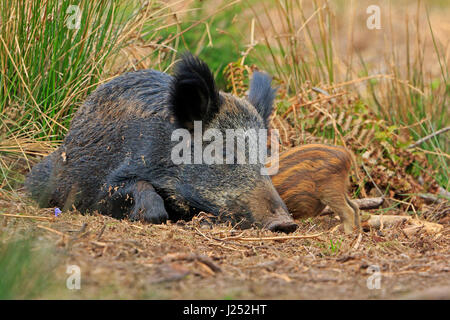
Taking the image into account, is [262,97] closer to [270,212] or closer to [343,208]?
[343,208]

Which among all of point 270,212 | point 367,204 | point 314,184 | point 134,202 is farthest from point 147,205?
point 367,204

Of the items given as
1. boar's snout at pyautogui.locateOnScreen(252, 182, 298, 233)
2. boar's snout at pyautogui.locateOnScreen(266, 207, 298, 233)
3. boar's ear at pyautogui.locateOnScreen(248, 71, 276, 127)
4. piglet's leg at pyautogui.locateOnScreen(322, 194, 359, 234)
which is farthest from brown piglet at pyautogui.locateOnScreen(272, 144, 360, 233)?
boar's snout at pyautogui.locateOnScreen(266, 207, 298, 233)

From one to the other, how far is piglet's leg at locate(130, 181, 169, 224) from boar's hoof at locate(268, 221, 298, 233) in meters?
0.69

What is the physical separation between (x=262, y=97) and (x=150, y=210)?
4.87 feet

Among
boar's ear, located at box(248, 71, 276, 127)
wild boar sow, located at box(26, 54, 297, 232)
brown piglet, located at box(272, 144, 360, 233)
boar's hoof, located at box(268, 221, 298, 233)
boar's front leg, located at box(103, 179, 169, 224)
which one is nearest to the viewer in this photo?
boar's hoof, located at box(268, 221, 298, 233)

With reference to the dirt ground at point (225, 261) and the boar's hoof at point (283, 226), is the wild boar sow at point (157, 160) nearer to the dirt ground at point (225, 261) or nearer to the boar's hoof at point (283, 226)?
the boar's hoof at point (283, 226)

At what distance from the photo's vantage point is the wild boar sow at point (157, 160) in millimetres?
4172

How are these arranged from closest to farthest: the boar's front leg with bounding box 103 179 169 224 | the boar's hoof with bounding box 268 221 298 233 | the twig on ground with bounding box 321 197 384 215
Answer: the boar's hoof with bounding box 268 221 298 233
the boar's front leg with bounding box 103 179 169 224
the twig on ground with bounding box 321 197 384 215

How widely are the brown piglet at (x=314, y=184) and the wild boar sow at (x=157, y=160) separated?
1.36 ft

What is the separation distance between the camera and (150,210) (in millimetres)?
4047

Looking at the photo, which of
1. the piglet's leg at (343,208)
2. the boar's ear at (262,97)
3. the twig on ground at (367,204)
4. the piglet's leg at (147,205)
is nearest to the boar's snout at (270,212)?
the piglet's leg at (147,205)

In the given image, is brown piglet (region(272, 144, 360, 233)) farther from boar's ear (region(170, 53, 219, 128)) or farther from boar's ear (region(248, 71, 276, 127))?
boar's ear (region(170, 53, 219, 128))

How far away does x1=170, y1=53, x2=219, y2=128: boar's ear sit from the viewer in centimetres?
426

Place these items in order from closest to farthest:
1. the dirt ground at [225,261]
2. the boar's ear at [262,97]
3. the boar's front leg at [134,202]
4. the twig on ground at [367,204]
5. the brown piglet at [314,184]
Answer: the dirt ground at [225,261]
the boar's front leg at [134,202]
the brown piglet at [314,184]
the boar's ear at [262,97]
the twig on ground at [367,204]
